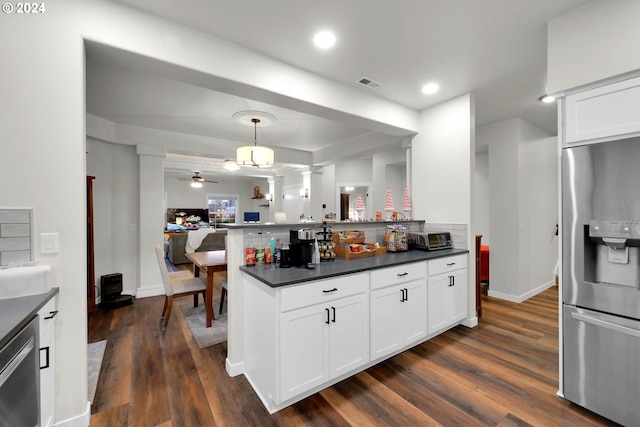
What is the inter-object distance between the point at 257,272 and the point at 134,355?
5.38 feet

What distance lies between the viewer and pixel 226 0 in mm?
1730

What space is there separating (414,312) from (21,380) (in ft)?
8.35

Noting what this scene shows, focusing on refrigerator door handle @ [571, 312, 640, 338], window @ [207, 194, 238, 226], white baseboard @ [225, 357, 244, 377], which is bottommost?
white baseboard @ [225, 357, 244, 377]

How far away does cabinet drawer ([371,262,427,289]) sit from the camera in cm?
217

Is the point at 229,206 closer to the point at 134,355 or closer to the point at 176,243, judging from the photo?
the point at 176,243

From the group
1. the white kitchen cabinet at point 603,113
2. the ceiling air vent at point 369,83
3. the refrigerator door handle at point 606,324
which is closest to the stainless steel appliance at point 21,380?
the refrigerator door handle at point 606,324

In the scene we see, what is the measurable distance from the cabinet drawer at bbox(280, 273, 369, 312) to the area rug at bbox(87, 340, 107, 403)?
1612 millimetres

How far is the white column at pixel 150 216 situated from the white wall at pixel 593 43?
4935mm

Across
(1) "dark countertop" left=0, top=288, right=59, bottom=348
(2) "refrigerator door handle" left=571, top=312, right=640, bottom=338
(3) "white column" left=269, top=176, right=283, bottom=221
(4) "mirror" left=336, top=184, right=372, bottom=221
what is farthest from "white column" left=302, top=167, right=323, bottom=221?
(1) "dark countertop" left=0, top=288, right=59, bottom=348

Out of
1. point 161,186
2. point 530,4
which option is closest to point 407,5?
point 530,4

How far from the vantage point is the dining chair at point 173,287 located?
3006mm

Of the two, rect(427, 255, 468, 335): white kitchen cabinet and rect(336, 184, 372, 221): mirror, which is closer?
rect(427, 255, 468, 335): white kitchen cabinet

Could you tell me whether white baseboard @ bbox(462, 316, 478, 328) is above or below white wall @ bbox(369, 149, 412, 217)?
below

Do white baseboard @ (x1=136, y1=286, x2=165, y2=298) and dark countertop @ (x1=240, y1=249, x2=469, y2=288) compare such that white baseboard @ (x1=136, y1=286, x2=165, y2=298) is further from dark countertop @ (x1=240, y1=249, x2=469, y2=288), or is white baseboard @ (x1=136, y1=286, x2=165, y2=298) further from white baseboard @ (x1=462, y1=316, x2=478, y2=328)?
white baseboard @ (x1=462, y1=316, x2=478, y2=328)
